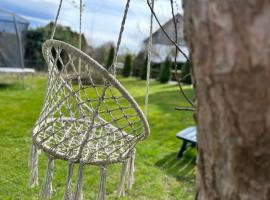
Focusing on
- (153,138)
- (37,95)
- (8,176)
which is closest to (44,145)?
(8,176)

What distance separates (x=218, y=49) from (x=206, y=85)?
0.23ft

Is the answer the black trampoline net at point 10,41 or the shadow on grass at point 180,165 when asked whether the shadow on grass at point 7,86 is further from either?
the shadow on grass at point 180,165

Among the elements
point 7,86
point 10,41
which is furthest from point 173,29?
point 10,41

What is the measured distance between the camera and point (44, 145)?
70.3 inches

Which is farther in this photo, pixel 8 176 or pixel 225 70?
pixel 8 176

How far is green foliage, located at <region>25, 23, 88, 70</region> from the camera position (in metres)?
11.0

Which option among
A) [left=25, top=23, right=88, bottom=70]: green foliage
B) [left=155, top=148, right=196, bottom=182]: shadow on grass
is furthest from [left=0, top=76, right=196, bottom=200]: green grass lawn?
[left=25, top=23, right=88, bottom=70]: green foliage

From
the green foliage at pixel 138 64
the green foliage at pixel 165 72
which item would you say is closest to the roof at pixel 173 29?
the green foliage at pixel 165 72

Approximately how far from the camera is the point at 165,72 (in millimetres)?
12281

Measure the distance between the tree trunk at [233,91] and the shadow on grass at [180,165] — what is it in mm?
2746

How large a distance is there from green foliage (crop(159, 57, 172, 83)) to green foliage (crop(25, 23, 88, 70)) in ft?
9.00

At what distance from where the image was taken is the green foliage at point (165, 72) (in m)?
12.1

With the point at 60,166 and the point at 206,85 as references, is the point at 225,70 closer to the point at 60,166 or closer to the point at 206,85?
the point at 206,85

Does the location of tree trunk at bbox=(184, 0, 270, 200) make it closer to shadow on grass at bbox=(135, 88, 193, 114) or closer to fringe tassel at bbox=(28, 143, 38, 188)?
fringe tassel at bbox=(28, 143, 38, 188)
